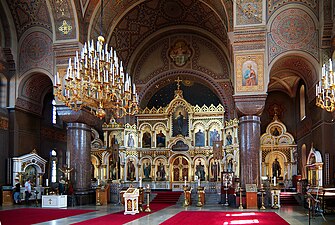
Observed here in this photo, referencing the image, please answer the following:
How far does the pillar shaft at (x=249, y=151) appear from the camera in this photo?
19484 mm

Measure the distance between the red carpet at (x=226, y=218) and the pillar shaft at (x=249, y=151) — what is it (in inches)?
110

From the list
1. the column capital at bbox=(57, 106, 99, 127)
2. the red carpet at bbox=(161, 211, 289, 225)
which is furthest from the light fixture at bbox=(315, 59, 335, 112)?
the column capital at bbox=(57, 106, 99, 127)

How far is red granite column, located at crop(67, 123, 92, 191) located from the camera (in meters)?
21.5

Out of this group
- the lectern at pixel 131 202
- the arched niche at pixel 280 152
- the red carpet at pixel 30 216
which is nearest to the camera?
the red carpet at pixel 30 216

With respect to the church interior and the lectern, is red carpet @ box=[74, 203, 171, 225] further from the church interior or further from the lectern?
the church interior

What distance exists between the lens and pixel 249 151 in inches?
774

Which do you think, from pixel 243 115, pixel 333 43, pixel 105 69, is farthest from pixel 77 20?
pixel 333 43

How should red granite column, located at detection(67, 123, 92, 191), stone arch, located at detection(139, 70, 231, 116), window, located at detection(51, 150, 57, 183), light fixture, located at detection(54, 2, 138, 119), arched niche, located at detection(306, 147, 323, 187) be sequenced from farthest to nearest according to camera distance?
1. stone arch, located at detection(139, 70, 231, 116)
2. window, located at detection(51, 150, 57, 183)
3. red granite column, located at detection(67, 123, 92, 191)
4. arched niche, located at detection(306, 147, 323, 187)
5. light fixture, located at detection(54, 2, 138, 119)

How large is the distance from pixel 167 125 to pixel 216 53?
5329 millimetres

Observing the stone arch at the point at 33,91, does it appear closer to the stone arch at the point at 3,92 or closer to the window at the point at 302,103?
the stone arch at the point at 3,92

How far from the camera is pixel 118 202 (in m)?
22.0

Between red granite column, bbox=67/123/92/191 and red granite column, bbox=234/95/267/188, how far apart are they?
7346mm

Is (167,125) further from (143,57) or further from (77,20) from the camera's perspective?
(77,20)

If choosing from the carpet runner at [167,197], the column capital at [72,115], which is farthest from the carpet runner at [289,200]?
the column capital at [72,115]
